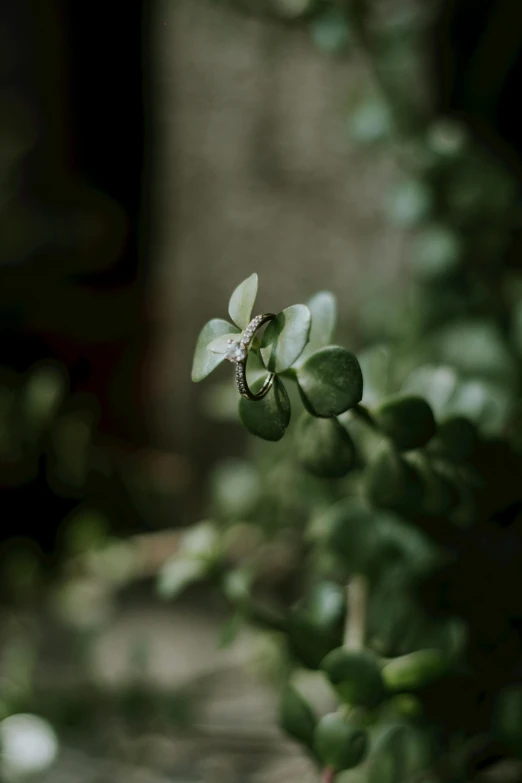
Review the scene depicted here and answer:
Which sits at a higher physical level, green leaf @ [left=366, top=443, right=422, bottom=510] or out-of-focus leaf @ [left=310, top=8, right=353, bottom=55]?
out-of-focus leaf @ [left=310, top=8, right=353, bottom=55]

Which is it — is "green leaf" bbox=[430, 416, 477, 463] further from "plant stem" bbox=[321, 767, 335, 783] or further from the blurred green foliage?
"plant stem" bbox=[321, 767, 335, 783]

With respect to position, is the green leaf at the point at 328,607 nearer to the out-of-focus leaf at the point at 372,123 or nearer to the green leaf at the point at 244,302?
the green leaf at the point at 244,302

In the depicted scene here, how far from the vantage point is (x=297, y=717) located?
0.47 m

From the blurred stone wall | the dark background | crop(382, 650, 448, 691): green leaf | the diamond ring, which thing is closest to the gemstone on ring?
the diamond ring

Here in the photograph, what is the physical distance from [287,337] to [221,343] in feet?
0.10

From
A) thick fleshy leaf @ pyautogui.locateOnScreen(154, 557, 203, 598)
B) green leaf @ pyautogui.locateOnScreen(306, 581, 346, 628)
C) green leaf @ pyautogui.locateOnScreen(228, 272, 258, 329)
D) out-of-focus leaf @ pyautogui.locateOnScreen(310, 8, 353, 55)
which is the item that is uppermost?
out-of-focus leaf @ pyautogui.locateOnScreen(310, 8, 353, 55)

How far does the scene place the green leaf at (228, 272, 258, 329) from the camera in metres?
0.36

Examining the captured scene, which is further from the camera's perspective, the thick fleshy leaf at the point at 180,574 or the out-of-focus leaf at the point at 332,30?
the out-of-focus leaf at the point at 332,30

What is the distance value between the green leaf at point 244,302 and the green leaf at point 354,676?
20 centimetres

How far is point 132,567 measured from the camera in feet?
3.08

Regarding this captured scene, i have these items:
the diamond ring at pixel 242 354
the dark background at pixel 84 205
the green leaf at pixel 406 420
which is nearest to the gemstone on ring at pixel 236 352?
the diamond ring at pixel 242 354

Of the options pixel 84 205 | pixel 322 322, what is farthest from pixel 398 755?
pixel 84 205

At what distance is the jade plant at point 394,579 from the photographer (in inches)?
16.3

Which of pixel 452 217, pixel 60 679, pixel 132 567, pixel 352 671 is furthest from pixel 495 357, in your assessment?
pixel 60 679
